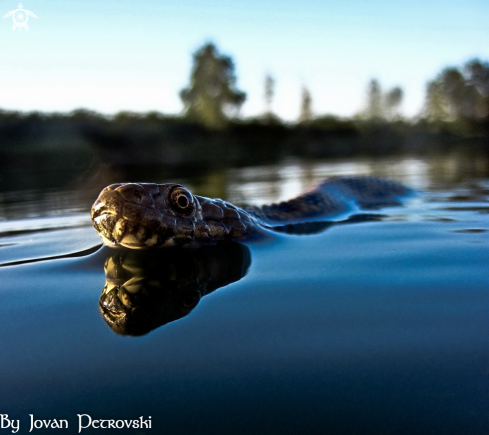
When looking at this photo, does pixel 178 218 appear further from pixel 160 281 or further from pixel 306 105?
pixel 306 105

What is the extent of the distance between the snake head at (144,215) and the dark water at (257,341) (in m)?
0.15

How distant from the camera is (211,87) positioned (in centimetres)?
6562

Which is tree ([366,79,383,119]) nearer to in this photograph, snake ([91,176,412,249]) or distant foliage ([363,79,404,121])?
distant foliage ([363,79,404,121])

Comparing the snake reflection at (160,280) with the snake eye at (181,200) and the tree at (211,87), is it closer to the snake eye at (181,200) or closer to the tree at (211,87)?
the snake eye at (181,200)

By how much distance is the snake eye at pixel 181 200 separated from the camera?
3139 mm

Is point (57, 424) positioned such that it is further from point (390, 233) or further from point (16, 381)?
point (390, 233)

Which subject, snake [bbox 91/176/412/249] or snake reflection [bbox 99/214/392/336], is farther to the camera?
snake [bbox 91/176/412/249]

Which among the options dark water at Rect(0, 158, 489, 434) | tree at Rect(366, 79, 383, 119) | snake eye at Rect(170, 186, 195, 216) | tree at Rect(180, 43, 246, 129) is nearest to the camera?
dark water at Rect(0, 158, 489, 434)

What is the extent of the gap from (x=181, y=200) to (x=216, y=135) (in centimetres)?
4844

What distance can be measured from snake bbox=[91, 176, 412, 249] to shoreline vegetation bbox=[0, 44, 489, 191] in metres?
13.5

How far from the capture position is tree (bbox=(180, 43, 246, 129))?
205ft

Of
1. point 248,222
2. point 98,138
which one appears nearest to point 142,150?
point 98,138

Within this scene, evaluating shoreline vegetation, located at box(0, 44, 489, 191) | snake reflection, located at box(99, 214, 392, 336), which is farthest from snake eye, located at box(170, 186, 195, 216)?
shoreline vegetation, located at box(0, 44, 489, 191)

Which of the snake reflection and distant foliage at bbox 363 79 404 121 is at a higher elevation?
distant foliage at bbox 363 79 404 121
